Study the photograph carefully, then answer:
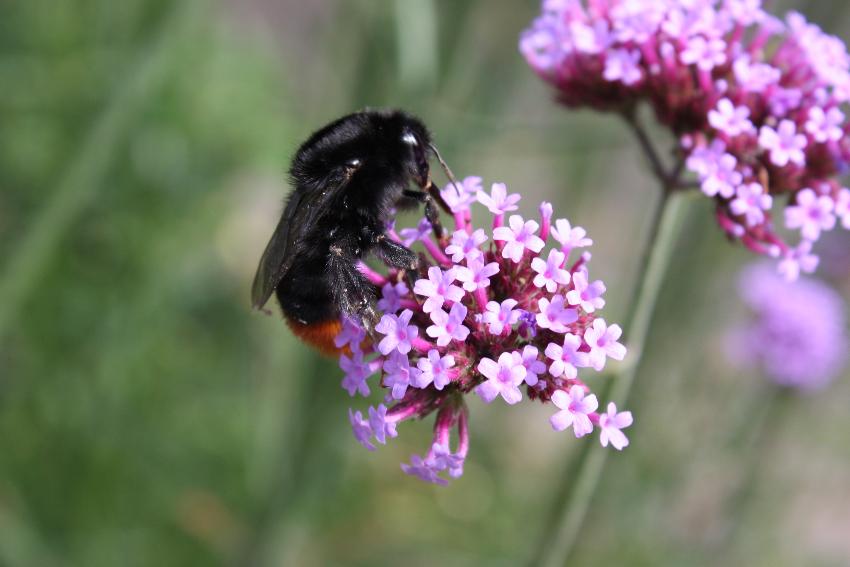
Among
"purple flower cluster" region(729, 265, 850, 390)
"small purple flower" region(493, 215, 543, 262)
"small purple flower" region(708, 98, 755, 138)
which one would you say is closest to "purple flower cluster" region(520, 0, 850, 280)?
"small purple flower" region(708, 98, 755, 138)

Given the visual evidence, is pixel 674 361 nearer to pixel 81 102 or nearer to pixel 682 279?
pixel 682 279

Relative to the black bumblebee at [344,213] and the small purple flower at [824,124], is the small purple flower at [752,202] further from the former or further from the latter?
the black bumblebee at [344,213]

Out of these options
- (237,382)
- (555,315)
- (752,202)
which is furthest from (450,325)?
(237,382)

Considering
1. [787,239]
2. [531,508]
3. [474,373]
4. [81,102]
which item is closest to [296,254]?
[474,373]

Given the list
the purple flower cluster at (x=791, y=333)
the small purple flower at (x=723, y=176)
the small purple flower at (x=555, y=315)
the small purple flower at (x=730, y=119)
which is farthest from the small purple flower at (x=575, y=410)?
the purple flower cluster at (x=791, y=333)

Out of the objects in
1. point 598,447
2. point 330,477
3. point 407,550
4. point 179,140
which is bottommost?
point 407,550

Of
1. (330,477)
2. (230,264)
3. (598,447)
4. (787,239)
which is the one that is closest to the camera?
(598,447)

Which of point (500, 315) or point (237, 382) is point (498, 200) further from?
point (237, 382)

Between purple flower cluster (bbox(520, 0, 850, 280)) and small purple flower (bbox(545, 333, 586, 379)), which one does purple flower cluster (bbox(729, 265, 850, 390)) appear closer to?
purple flower cluster (bbox(520, 0, 850, 280))
